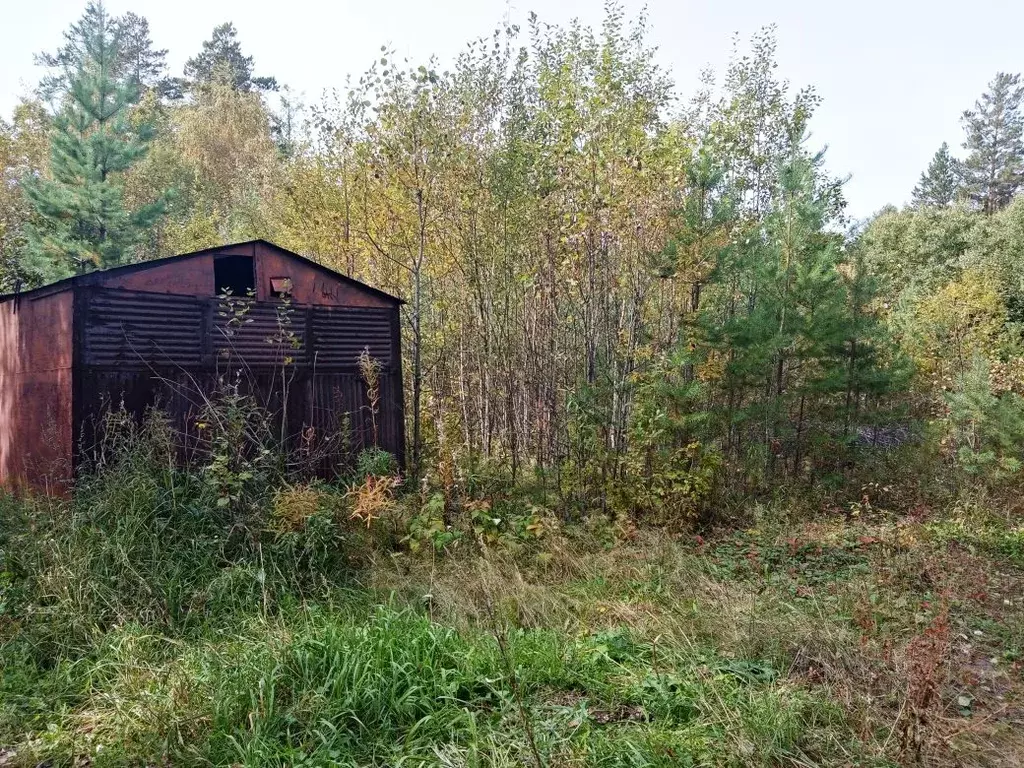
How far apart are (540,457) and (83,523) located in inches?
191

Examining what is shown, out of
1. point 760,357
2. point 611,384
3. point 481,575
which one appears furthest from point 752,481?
point 481,575

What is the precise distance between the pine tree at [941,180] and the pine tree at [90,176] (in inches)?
1401

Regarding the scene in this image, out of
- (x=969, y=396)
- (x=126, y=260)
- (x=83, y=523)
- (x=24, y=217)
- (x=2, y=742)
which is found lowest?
(x=2, y=742)

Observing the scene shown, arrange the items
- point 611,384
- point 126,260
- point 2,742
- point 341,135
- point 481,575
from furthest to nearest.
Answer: point 126,260 → point 341,135 → point 611,384 → point 481,575 → point 2,742

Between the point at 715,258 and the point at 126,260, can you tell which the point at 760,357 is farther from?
the point at 126,260

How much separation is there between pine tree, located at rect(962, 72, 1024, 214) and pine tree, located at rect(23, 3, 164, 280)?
116 feet

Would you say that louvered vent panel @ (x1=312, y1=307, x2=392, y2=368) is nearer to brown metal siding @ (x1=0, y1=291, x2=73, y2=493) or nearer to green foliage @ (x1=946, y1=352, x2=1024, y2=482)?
brown metal siding @ (x1=0, y1=291, x2=73, y2=493)

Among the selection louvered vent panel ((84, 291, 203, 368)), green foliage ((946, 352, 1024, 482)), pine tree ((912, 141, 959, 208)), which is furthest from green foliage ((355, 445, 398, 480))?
pine tree ((912, 141, 959, 208))

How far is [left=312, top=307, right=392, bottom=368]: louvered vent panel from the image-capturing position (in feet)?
24.1

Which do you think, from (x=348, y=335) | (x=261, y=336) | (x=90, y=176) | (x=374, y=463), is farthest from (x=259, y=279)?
(x=90, y=176)

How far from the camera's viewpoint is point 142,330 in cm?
632

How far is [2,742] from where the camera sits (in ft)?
10.8

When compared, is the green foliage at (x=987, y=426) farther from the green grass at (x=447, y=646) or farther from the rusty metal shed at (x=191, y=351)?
the rusty metal shed at (x=191, y=351)

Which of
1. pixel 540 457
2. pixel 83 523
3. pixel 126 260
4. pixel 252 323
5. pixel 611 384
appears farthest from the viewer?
pixel 126 260
